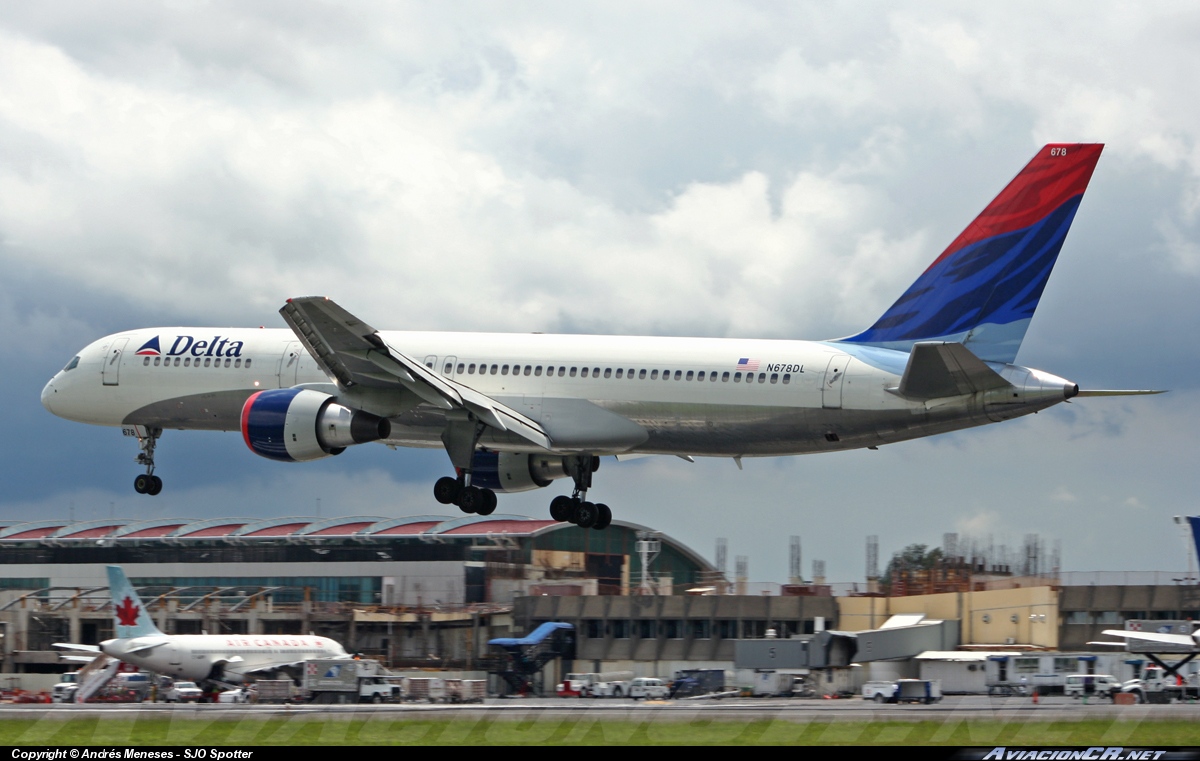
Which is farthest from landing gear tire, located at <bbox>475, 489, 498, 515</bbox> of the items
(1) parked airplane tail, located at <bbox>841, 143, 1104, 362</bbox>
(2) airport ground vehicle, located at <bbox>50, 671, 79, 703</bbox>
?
(2) airport ground vehicle, located at <bbox>50, 671, 79, 703</bbox>

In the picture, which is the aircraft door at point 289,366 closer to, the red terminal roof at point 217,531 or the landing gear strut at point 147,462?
the landing gear strut at point 147,462

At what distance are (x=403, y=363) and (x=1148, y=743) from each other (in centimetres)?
2056

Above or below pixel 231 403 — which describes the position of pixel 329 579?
below

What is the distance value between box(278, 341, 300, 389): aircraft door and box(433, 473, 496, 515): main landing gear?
16.8 feet

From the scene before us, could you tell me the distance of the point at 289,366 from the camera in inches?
1741

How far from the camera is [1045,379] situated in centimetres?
3734

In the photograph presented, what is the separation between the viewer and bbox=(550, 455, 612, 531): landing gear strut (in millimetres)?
45156

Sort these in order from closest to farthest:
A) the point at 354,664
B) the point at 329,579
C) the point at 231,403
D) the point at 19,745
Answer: the point at 19,745, the point at 231,403, the point at 354,664, the point at 329,579

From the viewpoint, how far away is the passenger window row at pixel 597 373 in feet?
131

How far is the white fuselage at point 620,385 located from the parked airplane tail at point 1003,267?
132cm

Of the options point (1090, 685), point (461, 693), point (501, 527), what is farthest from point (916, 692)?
point (501, 527)

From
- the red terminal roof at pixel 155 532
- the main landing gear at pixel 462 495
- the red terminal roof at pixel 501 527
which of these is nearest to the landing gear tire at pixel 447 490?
the main landing gear at pixel 462 495

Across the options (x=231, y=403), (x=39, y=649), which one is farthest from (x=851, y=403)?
(x=39, y=649)

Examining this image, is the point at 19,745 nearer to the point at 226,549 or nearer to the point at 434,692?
the point at 434,692
